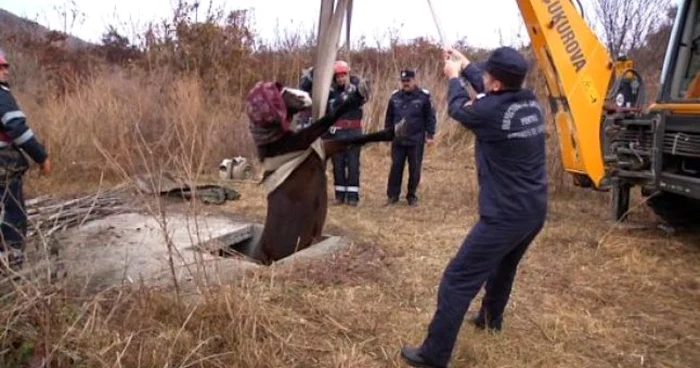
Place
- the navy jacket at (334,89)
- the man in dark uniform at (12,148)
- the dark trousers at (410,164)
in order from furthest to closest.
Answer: the dark trousers at (410,164)
the navy jacket at (334,89)
the man in dark uniform at (12,148)

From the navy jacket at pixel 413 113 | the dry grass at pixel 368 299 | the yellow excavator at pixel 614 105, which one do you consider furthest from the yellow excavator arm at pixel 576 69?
the navy jacket at pixel 413 113

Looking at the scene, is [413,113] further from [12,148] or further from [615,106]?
[12,148]

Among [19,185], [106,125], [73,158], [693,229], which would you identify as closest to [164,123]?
[106,125]

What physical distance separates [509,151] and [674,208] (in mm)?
4181

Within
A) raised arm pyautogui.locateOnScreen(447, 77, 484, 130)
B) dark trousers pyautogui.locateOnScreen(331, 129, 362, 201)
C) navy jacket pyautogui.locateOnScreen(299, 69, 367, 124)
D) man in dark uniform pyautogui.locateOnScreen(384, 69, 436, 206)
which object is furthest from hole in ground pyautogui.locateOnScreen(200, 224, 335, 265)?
raised arm pyautogui.locateOnScreen(447, 77, 484, 130)

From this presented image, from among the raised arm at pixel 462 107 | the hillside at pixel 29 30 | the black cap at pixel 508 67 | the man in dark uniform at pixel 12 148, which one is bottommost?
the man in dark uniform at pixel 12 148

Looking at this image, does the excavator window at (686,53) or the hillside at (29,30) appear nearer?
the excavator window at (686,53)

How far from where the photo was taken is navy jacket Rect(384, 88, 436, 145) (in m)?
7.93

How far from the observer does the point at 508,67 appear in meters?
3.35

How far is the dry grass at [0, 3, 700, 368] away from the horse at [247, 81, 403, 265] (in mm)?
576

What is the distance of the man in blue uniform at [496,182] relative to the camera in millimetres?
3365

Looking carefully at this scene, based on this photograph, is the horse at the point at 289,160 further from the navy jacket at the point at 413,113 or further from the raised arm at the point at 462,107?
the navy jacket at the point at 413,113

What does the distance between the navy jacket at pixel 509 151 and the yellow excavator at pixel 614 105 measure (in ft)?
10.2

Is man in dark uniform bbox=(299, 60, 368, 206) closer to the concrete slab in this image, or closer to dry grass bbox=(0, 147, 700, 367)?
dry grass bbox=(0, 147, 700, 367)
